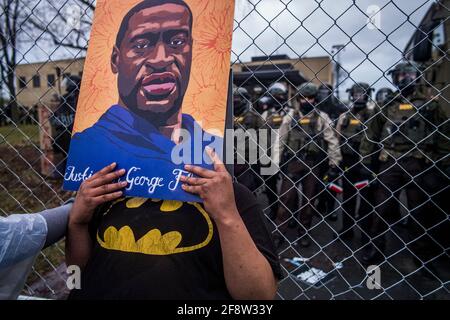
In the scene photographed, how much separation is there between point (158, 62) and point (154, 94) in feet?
0.34

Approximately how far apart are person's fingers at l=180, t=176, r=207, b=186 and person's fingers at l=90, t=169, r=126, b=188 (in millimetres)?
204

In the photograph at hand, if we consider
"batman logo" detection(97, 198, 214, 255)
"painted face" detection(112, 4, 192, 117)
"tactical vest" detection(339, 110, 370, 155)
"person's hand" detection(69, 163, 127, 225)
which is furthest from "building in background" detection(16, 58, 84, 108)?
"tactical vest" detection(339, 110, 370, 155)

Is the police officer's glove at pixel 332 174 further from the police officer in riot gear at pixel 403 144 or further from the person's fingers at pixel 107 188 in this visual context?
the person's fingers at pixel 107 188

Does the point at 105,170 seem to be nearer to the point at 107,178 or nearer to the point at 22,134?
the point at 107,178

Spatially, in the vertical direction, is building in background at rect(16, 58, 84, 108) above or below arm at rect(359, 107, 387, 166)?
above

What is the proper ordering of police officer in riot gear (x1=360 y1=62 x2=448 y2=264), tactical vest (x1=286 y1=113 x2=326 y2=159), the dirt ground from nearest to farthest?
the dirt ground → police officer in riot gear (x1=360 y1=62 x2=448 y2=264) → tactical vest (x1=286 y1=113 x2=326 y2=159)

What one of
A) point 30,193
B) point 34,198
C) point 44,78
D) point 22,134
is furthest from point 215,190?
point 34,198

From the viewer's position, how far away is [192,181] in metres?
0.97

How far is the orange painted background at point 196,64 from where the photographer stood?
40.6 inches

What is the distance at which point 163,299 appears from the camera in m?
1.02

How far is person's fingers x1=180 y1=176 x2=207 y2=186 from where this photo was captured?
3.15 feet

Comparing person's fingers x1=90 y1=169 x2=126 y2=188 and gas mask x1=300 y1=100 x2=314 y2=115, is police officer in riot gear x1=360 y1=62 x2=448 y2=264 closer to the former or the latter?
gas mask x1=300 y1=100 x2=314 y2=115

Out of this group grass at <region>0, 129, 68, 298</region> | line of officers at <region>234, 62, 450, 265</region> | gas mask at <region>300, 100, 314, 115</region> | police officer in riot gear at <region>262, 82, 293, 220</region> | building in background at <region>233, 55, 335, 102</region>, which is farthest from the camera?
gas mask at <region>300, 100, 314, 115</region>
